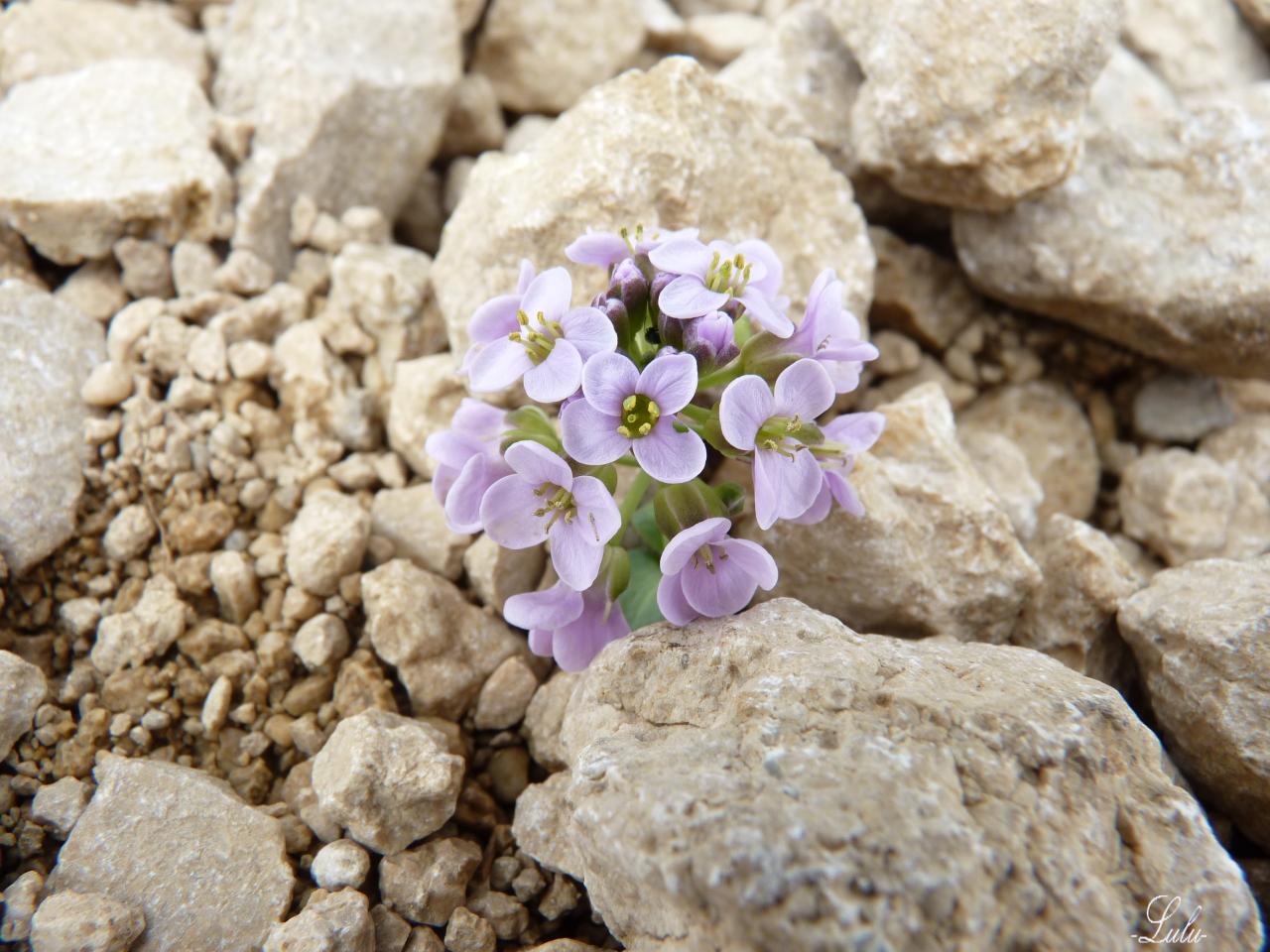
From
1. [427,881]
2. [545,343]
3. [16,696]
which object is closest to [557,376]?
[545,343]

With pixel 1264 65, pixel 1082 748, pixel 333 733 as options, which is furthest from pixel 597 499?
pixel 1264 65

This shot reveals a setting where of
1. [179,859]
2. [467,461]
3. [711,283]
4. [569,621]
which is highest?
[711,283]

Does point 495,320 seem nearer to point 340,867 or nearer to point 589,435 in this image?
point 589,435

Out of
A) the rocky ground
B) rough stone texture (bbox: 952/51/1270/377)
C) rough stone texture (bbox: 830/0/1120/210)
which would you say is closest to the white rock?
the rocky ground

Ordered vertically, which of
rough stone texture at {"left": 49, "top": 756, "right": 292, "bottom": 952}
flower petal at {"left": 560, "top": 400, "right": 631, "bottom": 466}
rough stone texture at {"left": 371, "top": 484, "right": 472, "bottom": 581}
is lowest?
rough stone texture at {"left": 49, "top": 756, "right": 292, "bottom": 952}

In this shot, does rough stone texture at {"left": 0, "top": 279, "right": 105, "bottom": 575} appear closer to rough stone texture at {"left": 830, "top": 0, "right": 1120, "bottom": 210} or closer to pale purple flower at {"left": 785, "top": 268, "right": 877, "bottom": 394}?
pale purple flower at {"left": 785, "top": 268, "right": 877, "bottom": 394}

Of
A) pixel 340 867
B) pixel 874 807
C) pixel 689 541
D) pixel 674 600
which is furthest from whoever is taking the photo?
pixel 674 600

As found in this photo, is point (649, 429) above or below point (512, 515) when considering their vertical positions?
above
